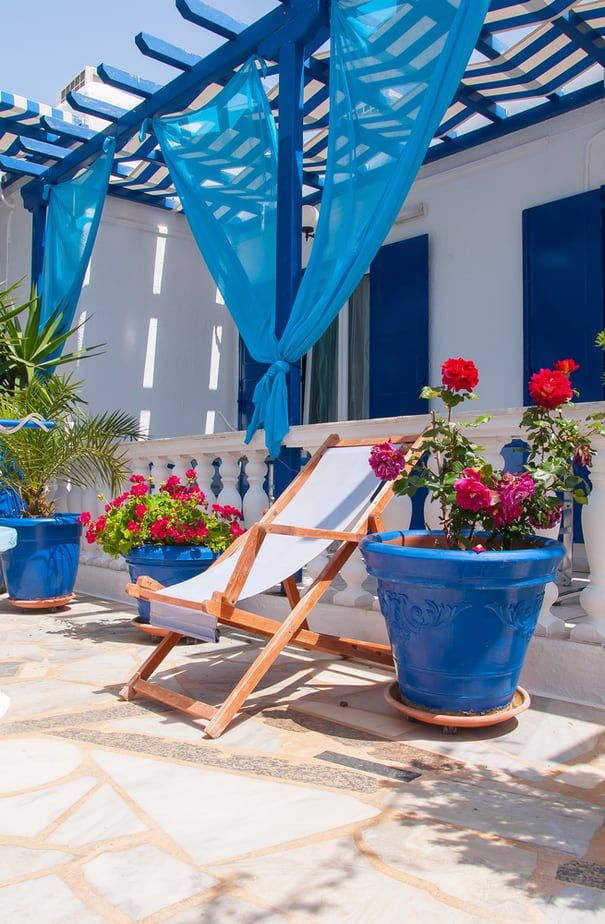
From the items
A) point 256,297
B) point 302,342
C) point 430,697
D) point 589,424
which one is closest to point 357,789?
point 430,697

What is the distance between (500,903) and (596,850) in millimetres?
351

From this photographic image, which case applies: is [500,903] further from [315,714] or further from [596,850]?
[315,714]

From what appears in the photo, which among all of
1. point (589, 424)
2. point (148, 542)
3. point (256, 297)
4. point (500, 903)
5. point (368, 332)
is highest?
point (368, 332)

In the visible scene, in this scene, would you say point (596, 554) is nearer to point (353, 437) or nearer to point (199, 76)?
point (353, 437)

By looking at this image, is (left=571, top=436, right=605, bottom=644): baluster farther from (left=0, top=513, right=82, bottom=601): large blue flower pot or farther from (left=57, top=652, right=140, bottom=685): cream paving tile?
(left=0, top=513, right=82, bottom=601): large blue flower pot

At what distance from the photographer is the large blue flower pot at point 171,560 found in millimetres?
3951

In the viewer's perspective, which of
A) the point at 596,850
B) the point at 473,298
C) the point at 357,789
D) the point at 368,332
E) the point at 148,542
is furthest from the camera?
the point at 368,332

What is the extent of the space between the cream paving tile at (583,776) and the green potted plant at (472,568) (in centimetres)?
30

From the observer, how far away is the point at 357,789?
6.97ft

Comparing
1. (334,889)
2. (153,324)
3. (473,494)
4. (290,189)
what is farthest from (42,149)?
(334,889)

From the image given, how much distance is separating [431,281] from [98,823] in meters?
5.32

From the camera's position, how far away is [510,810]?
1.99 m

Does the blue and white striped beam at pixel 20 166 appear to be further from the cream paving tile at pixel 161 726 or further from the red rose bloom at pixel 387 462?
the cream paving tile at pixel 161 726

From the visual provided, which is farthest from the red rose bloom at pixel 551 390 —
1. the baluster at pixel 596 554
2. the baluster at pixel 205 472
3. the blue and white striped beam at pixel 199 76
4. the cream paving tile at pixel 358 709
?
the blue and white striped beam at pixel 199 76
